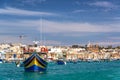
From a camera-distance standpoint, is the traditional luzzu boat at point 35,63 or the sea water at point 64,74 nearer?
the sea water at point 64,74

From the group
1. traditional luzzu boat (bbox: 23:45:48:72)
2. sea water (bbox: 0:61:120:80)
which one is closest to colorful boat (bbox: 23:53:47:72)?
traditional luzzu boat (bbox: 23:45:48:72)

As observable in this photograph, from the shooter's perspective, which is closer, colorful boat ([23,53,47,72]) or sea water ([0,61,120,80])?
sea water ([0,61,120,80])

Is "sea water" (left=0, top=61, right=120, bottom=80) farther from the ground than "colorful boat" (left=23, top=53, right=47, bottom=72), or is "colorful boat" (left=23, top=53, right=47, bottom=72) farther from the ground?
"colorful boat" (left=23, top=53, right=47, bottom=72)

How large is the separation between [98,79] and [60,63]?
288 feet

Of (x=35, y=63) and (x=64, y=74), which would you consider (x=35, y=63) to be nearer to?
(x=35, y=63)

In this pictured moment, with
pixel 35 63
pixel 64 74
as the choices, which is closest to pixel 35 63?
pixel 35 63

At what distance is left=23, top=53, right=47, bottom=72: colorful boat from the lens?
229ft

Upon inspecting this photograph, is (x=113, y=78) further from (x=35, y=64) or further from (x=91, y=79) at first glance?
(x=35, y=64)

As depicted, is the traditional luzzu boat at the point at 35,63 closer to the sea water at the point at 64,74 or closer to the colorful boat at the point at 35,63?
the colorful boat at the point at 35,63

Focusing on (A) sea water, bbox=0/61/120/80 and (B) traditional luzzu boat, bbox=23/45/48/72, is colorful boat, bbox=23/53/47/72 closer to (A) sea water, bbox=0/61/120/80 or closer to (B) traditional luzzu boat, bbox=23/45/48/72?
(B) traditional luzzu boat, bbox=23/45/48/72

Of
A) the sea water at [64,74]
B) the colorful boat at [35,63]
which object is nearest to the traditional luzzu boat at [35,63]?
the colorful boat at [35,63]

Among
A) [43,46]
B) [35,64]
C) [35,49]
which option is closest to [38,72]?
[35,64]

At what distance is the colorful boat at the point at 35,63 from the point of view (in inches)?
2751

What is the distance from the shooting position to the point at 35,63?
6994cm
